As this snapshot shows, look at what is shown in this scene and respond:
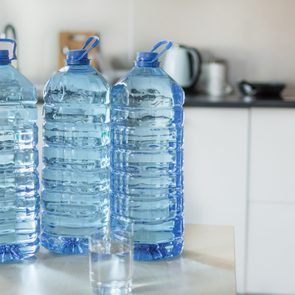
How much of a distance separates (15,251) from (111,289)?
259 millimetres

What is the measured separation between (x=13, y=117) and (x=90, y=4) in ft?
7.91

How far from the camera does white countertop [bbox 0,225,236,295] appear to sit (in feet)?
3.82

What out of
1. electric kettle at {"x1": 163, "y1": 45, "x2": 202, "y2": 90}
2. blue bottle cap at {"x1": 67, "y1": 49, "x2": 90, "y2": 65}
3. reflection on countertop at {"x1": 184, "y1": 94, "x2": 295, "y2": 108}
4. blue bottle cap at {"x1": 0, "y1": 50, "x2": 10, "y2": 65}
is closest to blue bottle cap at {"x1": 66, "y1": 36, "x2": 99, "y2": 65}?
blue bottle cap at {"x1": 67, "y1": 49, "x2": 90, "y2": 65}

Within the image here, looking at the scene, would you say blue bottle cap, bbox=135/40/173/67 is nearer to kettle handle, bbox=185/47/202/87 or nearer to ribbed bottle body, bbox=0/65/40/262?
ribbed bottle body, bbox=0/65/40/262

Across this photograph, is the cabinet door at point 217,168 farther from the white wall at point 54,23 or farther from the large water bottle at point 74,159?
the large water bottle at point 74,159

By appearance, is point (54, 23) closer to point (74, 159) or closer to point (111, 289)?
point (74, 159)

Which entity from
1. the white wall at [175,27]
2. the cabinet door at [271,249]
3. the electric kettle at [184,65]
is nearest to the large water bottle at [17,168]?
the cabinet door at [271,249]

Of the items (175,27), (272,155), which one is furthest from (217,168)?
(175,27)

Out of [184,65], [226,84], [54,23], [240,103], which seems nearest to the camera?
[240,103]

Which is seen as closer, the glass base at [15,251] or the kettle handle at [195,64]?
the glass base at [15,251]

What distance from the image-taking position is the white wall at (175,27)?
3.56m

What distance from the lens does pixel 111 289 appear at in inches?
45.4

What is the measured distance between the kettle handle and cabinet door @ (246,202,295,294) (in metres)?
0.73

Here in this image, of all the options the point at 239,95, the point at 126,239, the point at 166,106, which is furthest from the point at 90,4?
the point at 126,239
